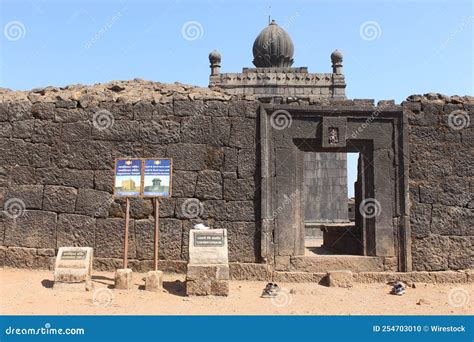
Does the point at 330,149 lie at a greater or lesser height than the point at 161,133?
lesser

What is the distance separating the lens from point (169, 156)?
825 cm

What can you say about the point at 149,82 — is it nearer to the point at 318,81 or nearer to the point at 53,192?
the point at 53,192

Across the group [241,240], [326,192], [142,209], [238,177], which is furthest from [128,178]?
[326,192]

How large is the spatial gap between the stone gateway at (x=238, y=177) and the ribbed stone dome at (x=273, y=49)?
12970 mm

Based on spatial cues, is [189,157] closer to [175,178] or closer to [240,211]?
[175,178]

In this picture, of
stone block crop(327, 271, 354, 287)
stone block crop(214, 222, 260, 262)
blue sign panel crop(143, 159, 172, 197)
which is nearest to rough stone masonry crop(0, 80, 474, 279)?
stone block crop(214, 222, 260, 262)

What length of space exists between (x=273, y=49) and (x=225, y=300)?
16.1m

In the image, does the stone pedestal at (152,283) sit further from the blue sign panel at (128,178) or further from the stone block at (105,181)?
the stone block at (105,181)

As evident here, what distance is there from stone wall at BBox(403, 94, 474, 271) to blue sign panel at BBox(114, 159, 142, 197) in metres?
4.66

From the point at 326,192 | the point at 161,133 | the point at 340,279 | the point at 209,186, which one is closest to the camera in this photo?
the point at 340,279

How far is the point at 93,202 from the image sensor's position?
8.25m

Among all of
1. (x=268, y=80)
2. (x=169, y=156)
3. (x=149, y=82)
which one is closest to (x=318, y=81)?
(x=268, y=80)

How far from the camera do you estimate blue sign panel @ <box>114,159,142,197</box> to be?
24.2 feet

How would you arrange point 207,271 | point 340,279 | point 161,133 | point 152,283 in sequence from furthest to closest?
point 161,133 → point 340,279 → point 152,283 → point 207,271
